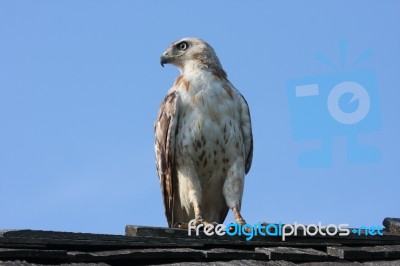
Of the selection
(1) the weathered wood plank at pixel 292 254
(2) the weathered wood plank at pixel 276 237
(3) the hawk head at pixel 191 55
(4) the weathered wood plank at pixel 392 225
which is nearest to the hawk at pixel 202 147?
(3) the hawk head at pixel 191 55

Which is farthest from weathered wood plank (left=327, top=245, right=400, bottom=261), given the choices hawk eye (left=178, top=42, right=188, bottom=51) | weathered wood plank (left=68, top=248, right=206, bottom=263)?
hawk eye (left=178, top=42, right=188, bottom=51)

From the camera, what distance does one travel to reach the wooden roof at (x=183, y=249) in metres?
3.68

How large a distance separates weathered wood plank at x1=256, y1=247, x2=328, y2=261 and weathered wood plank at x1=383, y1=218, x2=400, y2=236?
0.87 m

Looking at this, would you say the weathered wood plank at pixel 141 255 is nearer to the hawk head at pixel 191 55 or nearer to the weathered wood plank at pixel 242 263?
the weathered wood plank at pixel 242 263

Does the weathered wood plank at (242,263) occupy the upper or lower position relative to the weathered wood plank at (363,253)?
lower

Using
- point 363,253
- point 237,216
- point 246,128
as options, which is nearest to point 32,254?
point 363,253

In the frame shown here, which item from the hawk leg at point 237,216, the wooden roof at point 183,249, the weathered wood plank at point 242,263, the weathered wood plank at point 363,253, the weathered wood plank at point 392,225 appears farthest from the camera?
the hawk leg at point 237,216

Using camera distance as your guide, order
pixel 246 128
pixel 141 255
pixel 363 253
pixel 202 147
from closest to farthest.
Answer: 1. pixel 141 255
2. pixel 363 253
3. pixel 202 147
4. pixel 246 128

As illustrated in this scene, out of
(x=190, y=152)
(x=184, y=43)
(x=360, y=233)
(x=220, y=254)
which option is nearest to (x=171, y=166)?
(x=190, y=152)

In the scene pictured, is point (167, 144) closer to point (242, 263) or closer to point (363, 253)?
point (363, 253)

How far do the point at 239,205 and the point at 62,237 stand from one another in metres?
2.82

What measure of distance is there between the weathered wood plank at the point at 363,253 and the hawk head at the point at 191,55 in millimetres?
2679

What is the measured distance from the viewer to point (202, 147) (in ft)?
21.1

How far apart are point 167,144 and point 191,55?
995mm
